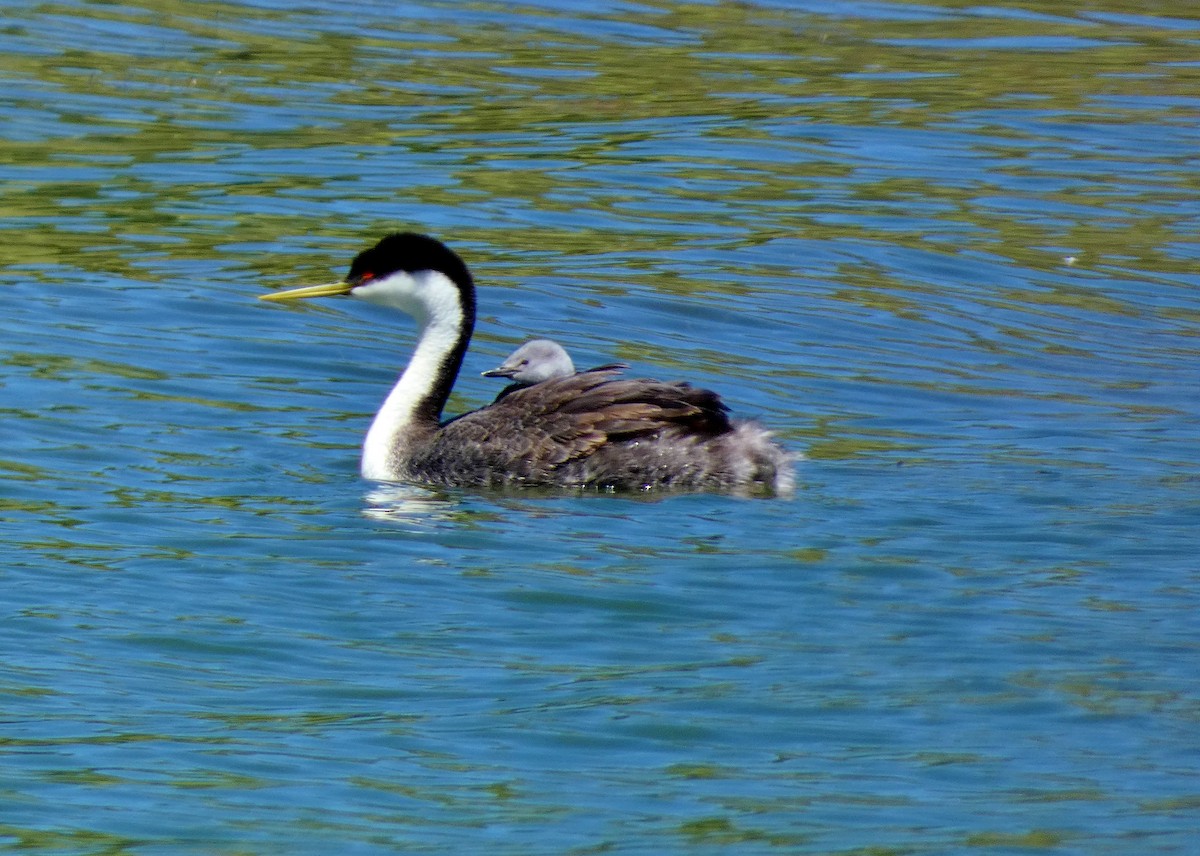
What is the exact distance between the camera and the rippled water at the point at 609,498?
650cm

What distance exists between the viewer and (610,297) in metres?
14.2

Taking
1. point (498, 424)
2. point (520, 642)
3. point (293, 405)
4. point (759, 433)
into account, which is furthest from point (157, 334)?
point (520, 642)

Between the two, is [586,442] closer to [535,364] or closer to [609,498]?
[609,498]

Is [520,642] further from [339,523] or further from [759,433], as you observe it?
[759,433]

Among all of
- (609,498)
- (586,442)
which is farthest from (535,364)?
(609,498)

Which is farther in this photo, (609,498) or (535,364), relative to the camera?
(535,364)

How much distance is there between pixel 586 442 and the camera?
10.3 m

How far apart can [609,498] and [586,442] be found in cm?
32

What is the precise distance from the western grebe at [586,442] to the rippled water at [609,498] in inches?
8.2

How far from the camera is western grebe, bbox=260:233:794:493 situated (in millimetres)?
10148

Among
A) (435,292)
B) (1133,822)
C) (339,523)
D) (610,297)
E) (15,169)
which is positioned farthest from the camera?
(15,169)

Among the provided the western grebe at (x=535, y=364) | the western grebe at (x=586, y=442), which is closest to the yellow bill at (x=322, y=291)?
the western grebe at (x=586, y=442)

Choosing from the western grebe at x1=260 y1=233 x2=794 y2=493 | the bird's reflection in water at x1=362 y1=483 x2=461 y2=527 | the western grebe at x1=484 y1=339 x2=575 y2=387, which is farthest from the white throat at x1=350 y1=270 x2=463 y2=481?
the bird's reflection in water at x1=362 y1=483 x2=461 y2=527

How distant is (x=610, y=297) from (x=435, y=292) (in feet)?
10.6
